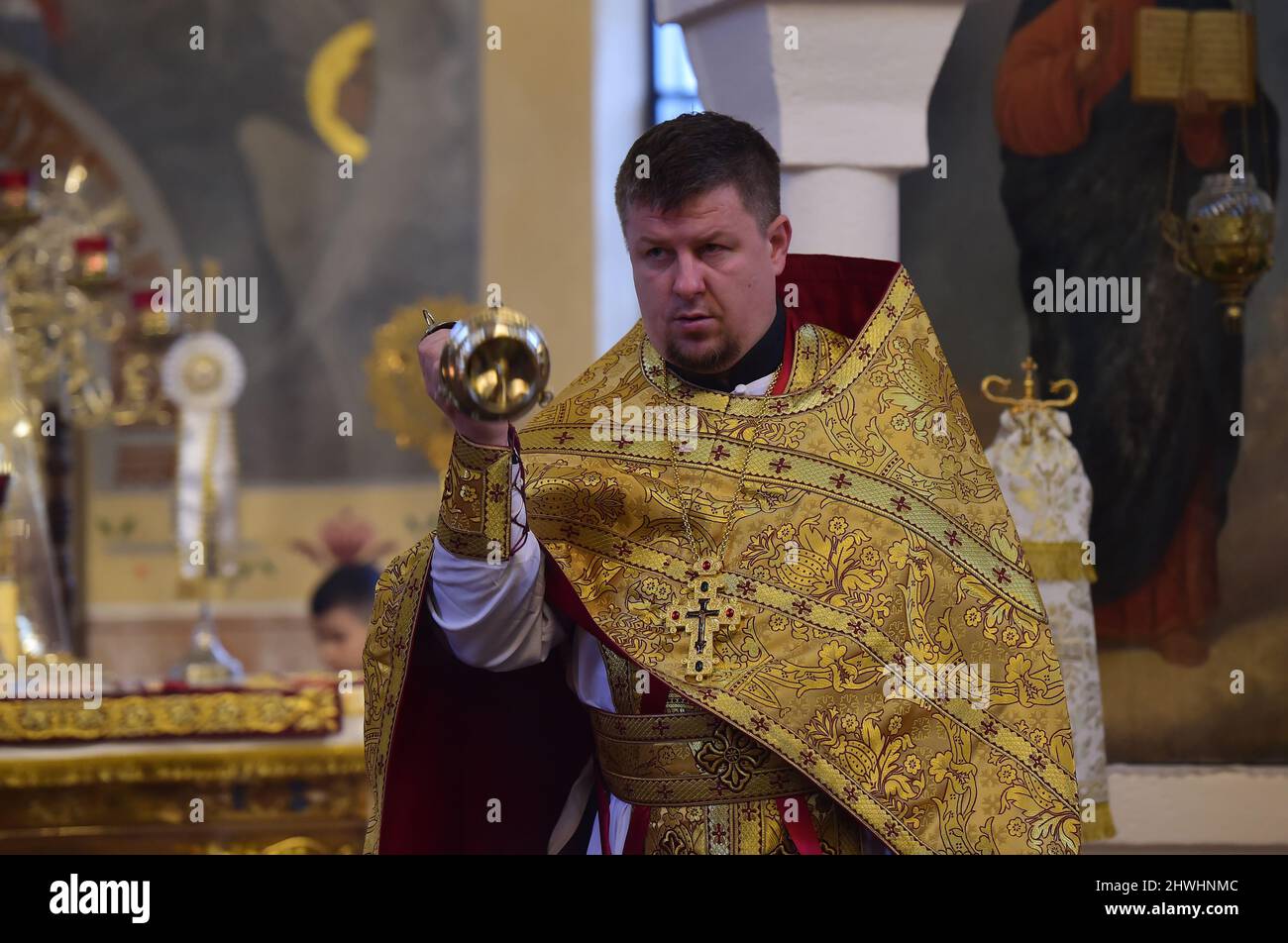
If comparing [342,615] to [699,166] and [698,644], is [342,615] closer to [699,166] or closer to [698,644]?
[698,644]

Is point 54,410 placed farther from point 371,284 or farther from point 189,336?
point 371,284

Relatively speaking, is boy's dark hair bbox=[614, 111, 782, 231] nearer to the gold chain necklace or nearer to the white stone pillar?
the gold chain necklace

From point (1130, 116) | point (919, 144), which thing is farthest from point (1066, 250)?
point (919, 144)

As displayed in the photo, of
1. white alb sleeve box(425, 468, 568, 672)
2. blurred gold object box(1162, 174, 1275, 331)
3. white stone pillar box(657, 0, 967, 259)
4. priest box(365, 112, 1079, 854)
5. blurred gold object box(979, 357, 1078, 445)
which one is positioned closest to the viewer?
white alb sleeve box(425, 468, 568, 672)

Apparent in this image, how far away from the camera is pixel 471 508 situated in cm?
246

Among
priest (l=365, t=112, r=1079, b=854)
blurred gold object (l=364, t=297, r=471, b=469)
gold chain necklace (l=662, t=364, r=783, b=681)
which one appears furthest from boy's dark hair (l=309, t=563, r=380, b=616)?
gold chain necklace (l=662, t=364, r=783, b=681)

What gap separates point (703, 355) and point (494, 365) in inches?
21.9

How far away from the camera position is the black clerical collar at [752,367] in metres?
2.89

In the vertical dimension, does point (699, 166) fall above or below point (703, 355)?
above

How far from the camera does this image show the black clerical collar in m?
2.89

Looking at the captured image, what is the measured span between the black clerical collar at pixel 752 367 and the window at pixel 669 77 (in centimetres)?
632

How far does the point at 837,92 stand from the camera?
4156 millimetres

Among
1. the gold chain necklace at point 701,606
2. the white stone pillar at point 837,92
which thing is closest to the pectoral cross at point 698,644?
the gold chain necklace at point 701,606

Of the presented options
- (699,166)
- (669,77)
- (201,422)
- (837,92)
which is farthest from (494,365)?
(669,77)
